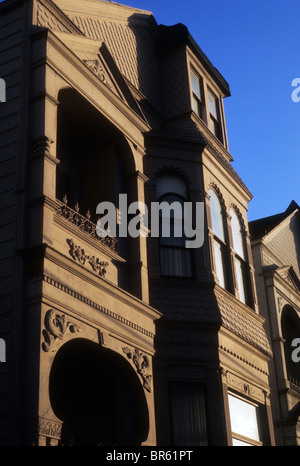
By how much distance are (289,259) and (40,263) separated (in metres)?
17.7

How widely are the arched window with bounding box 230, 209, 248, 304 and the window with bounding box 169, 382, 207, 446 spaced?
394 cm

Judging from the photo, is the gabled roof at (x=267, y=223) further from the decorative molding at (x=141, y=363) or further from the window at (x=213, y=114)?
the decorative molding at (x=141, y=363)

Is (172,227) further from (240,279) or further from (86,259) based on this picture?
(86,259)

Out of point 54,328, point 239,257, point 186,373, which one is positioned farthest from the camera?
point 239,257

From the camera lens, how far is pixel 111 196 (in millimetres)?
15062

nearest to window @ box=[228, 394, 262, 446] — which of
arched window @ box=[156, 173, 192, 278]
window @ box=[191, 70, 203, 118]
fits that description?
arched window @ box=[156, 173, 192, 278]

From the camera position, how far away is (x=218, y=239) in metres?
17.2

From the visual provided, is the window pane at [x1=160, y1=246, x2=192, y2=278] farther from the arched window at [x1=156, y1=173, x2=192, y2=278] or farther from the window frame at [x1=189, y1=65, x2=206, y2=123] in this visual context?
the window frame at [x1=189, y1=65, x2=206, y2=123]

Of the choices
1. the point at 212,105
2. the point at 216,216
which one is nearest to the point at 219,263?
the point at 216,216

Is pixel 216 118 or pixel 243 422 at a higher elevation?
pixel 216 118

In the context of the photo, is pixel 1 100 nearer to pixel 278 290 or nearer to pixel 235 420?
pixel 235 420

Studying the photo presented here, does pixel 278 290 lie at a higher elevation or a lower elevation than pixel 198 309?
higher

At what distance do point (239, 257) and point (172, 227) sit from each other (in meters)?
2.92

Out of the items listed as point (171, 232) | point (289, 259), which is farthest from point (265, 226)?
point (171, 232)
